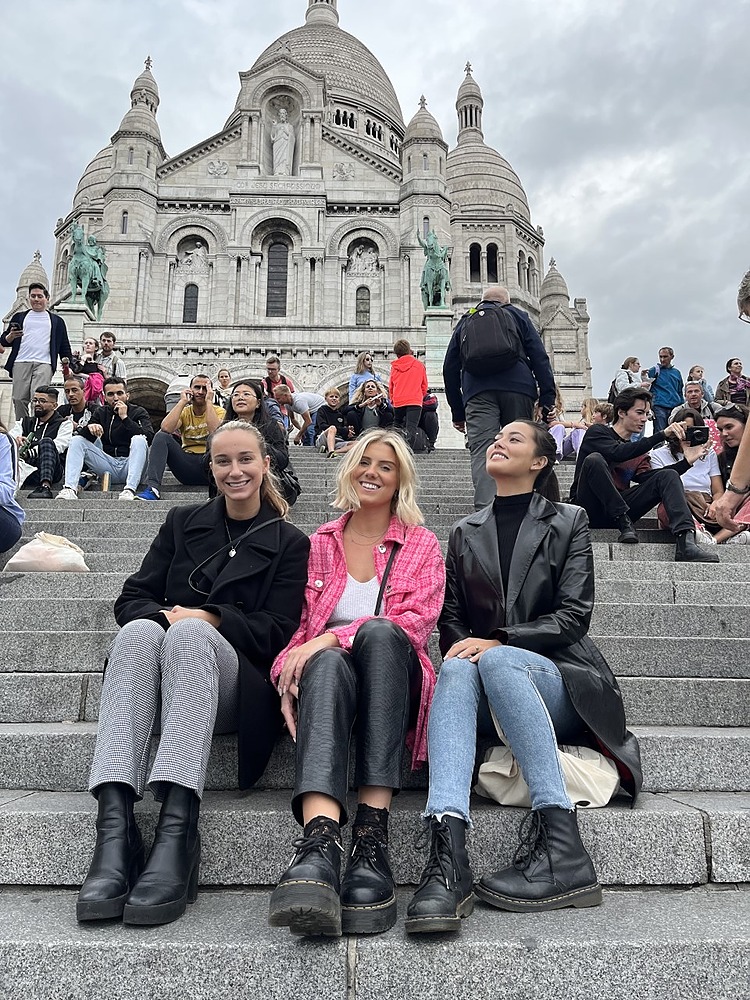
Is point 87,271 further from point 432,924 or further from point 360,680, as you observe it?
point 432,924

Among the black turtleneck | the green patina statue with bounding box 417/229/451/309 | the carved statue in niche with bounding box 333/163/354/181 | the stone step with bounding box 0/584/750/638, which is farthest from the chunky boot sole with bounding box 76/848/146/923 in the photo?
the carved statue in niche with bounding box 333/163/354/181

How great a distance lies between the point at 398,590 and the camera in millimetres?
2875

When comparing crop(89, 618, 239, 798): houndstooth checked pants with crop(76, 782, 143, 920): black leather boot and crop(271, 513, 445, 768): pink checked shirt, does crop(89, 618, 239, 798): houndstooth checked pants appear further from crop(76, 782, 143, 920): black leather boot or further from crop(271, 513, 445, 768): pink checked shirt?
crop(271, 513, 445, 768): pink checked shirt

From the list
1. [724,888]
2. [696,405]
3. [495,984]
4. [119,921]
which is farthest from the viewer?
[696,405]

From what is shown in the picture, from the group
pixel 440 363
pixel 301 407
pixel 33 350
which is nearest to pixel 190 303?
pixel 440 363

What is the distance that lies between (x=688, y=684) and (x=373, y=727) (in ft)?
5.32

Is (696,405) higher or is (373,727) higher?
(696,405)

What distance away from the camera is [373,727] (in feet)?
7.94

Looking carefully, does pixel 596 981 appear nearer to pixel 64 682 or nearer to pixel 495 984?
pixel 495 984

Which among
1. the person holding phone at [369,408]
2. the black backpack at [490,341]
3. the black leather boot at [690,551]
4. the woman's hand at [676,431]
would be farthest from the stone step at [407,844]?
the person holding phone at [369,408]

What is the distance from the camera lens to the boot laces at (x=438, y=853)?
2.09 meters

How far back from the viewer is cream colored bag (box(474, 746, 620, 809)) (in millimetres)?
2449

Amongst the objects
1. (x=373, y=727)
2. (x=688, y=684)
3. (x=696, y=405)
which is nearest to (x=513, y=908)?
(x=373, y=727)

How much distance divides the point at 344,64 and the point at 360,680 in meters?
48.5
